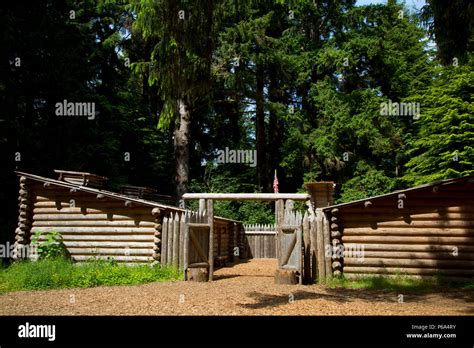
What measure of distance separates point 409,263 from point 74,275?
1044cm

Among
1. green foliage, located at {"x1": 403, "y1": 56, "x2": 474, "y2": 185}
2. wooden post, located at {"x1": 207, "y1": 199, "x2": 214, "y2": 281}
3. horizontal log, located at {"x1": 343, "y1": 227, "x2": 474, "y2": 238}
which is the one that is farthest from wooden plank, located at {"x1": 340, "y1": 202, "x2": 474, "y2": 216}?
green foliage, located at {"x1": 403, "y1": 56, "x2": 474, "y2": 185}

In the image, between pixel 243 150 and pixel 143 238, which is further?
pixel 243 150

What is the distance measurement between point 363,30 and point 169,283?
25584 mm

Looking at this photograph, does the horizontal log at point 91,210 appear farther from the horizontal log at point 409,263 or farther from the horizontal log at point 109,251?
the horizontal log at point 409,263

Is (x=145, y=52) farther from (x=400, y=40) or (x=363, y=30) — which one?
(x=400, y=40)

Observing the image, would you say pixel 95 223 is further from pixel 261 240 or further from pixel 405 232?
pixel 261 240

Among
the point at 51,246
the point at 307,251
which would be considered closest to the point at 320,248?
the point at 307,251

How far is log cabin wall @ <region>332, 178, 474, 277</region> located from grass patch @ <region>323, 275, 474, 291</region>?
0.27 meters

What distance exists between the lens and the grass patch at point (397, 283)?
474 inches

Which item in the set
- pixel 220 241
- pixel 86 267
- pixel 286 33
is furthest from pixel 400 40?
pixel 86 267

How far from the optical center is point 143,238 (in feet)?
49.6

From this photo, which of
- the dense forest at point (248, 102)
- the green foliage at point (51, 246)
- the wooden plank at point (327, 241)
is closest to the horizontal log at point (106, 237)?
the green foliage at point (51, 246)

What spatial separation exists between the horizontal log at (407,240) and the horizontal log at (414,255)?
1.06 ft

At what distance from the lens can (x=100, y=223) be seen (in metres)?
15.6
